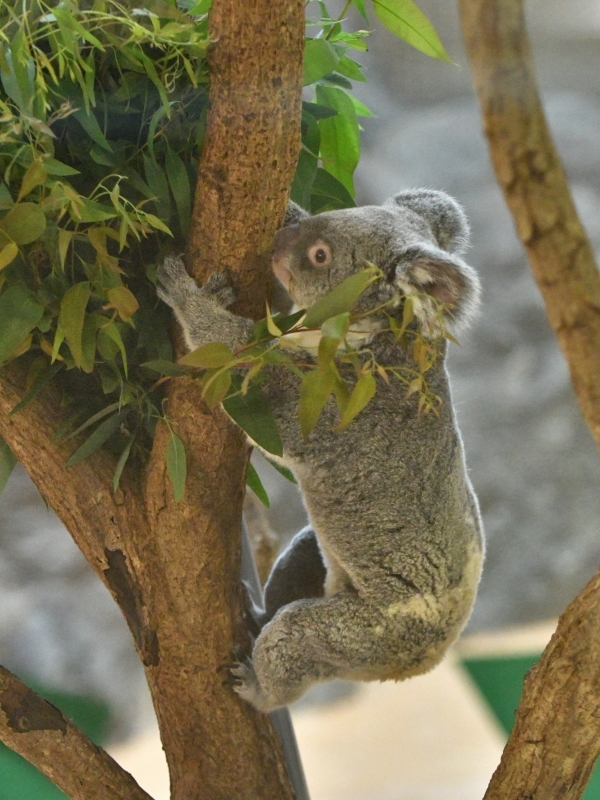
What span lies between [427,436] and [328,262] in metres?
0.53

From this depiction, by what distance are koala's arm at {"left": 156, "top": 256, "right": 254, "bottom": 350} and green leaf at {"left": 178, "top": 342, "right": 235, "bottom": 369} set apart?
379mm

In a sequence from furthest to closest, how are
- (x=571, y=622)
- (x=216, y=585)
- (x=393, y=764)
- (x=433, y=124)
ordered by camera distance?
(x=393, y=764) → (x=216, y=585) → (x=433, y=124) → (x=571, y=622)

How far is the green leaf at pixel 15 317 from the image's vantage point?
5.36 feet

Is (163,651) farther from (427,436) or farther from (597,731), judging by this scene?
(597,731)

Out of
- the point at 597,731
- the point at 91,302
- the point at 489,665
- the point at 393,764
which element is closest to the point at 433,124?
the point at 91,302

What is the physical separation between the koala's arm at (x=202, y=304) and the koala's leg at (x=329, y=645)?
790mm

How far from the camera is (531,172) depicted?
29.8 inches

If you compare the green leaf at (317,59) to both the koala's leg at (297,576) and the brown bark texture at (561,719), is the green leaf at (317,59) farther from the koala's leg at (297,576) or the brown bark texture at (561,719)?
the koala's leg at (297,576)

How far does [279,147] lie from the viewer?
1730 millimetres

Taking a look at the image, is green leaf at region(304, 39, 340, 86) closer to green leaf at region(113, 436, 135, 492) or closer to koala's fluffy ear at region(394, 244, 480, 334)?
koala's fluffy ear at region(394, 244, 480, 334)

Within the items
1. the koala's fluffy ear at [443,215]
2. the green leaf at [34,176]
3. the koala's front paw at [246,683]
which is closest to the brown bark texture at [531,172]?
the green leaf at [34,176]

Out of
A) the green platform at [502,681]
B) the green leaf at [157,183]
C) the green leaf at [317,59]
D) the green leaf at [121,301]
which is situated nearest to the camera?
the green leaf at [121,301]

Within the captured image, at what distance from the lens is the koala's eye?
2.11m

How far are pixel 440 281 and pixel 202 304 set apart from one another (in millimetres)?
583
